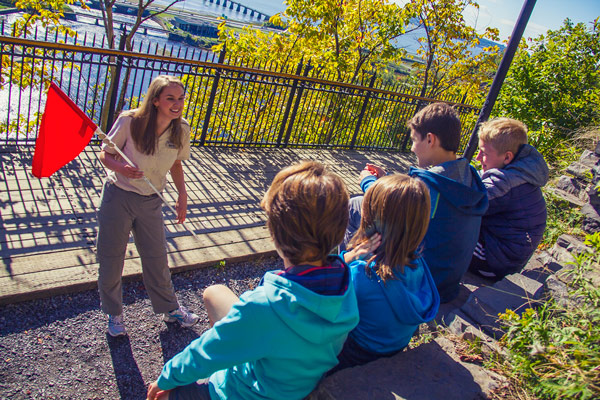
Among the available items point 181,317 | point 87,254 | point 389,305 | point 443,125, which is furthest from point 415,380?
point 87,254

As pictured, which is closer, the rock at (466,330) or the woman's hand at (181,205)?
the rock at (466,330)

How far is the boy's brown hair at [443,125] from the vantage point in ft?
9.56

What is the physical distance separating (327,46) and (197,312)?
1158cm

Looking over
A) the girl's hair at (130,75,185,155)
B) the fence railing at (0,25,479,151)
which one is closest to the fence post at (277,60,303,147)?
the fence railing at (0,25,479,151)

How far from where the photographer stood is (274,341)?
154 cm

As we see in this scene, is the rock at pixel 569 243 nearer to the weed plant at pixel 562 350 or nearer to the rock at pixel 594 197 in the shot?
the rock at pixel 594 197

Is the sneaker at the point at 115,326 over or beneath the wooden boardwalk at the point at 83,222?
beneath

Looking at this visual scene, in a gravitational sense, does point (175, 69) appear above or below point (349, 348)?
above

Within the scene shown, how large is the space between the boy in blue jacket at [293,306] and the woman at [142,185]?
4.46 ft

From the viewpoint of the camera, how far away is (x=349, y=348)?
7.17 feet

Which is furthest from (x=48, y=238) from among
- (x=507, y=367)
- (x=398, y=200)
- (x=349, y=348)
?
(x=507, y=367)

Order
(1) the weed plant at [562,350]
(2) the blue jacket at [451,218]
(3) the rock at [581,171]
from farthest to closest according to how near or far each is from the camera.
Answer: (3) the rock at [581,171] → (2) the blue jacket at [451,218] → (1) the weed plant at [562,350]

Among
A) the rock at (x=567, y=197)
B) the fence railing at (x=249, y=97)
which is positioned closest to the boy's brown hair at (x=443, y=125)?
the rock at (x=567, y=197)

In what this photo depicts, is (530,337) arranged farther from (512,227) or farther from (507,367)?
(512,227)
